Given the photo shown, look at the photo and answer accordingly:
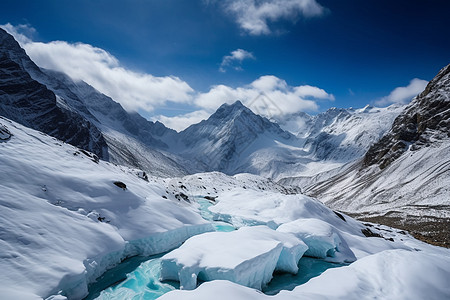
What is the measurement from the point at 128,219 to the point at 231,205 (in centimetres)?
2271

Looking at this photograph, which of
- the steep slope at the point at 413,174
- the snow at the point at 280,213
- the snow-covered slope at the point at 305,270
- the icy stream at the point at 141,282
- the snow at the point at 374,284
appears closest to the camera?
the snow at the point at 374,284

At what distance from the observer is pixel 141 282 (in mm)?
15250

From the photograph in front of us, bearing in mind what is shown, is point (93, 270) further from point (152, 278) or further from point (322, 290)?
point (322, 290)

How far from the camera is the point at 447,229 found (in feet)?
161

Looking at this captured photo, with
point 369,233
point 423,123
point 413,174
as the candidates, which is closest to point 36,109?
point 369,233

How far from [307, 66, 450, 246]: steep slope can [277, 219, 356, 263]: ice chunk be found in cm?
4080

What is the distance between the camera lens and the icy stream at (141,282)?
1374 cm

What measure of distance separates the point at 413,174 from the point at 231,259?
409 ft

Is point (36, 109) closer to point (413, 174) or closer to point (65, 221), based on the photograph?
point (65, 221)

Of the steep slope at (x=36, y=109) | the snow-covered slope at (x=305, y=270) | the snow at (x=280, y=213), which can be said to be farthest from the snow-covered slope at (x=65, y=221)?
the steep slope at (x=36, y=109)

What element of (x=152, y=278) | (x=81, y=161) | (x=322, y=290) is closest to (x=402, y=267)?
(x=322, y=290)

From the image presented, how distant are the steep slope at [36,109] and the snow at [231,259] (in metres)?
157

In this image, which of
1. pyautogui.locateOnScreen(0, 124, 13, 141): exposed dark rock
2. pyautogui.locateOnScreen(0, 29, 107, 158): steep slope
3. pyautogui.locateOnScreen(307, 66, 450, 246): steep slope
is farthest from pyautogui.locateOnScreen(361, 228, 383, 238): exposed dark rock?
pyautogui.locateOnScreen(0, 29, 107, 158): steep slope

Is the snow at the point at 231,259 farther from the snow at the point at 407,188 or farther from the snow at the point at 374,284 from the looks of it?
the snow at the point at 407,188
